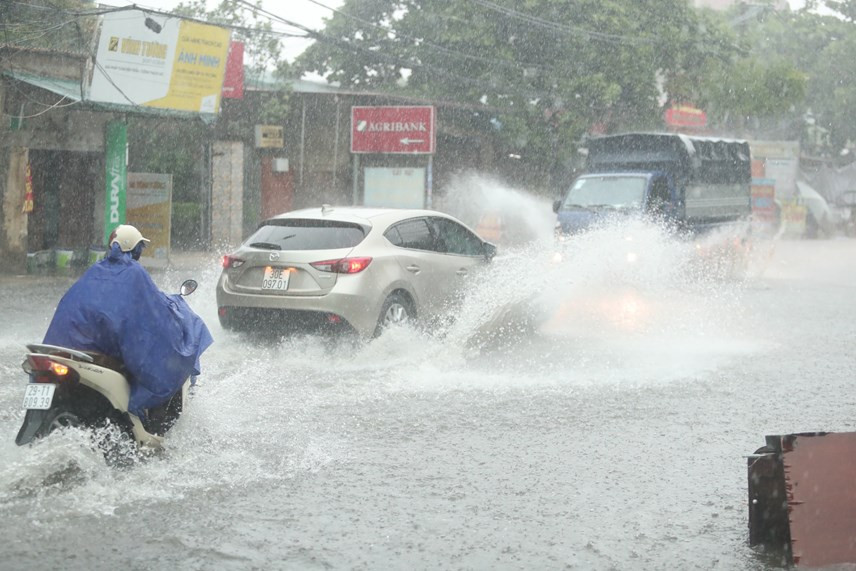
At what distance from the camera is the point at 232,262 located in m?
10.6

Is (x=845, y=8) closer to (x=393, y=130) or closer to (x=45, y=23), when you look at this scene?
(x=393, y=130)

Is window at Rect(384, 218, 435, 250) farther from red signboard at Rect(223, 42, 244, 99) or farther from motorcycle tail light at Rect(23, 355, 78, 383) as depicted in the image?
red signboard at Rect(223, 42, 244, 99)

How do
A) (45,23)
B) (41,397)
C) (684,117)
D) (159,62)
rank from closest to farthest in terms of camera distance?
1. (41,397)
2. (45,23)
3. (159,62)
4. (684,117)

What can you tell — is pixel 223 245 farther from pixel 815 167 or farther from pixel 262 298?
pixel 815 167

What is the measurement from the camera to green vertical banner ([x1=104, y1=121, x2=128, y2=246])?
21.5 meters

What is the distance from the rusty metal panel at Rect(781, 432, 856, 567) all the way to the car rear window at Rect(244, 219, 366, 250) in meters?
6.07

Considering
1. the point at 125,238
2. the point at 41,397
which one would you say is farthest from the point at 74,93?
the point at 41,397

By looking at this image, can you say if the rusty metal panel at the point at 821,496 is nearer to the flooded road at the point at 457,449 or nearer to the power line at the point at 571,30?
the flooded road at the point at 457,449

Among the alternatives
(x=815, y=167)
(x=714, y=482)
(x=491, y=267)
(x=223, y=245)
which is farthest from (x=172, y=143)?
(x=815, y=167)

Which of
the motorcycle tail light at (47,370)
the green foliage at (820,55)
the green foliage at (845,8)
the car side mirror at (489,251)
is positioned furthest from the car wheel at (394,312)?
the green foliage at (845,8)

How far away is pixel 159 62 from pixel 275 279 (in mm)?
12494

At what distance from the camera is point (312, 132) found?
32375mm

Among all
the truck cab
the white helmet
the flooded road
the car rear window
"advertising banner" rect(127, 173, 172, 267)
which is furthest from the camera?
"advertising banner" rect(127, 173, 172, 267)

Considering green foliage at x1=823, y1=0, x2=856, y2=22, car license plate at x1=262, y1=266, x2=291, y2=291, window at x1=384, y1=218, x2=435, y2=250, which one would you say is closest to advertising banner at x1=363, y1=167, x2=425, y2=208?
window at x1=384, y1=218, x2=435, y2=250
